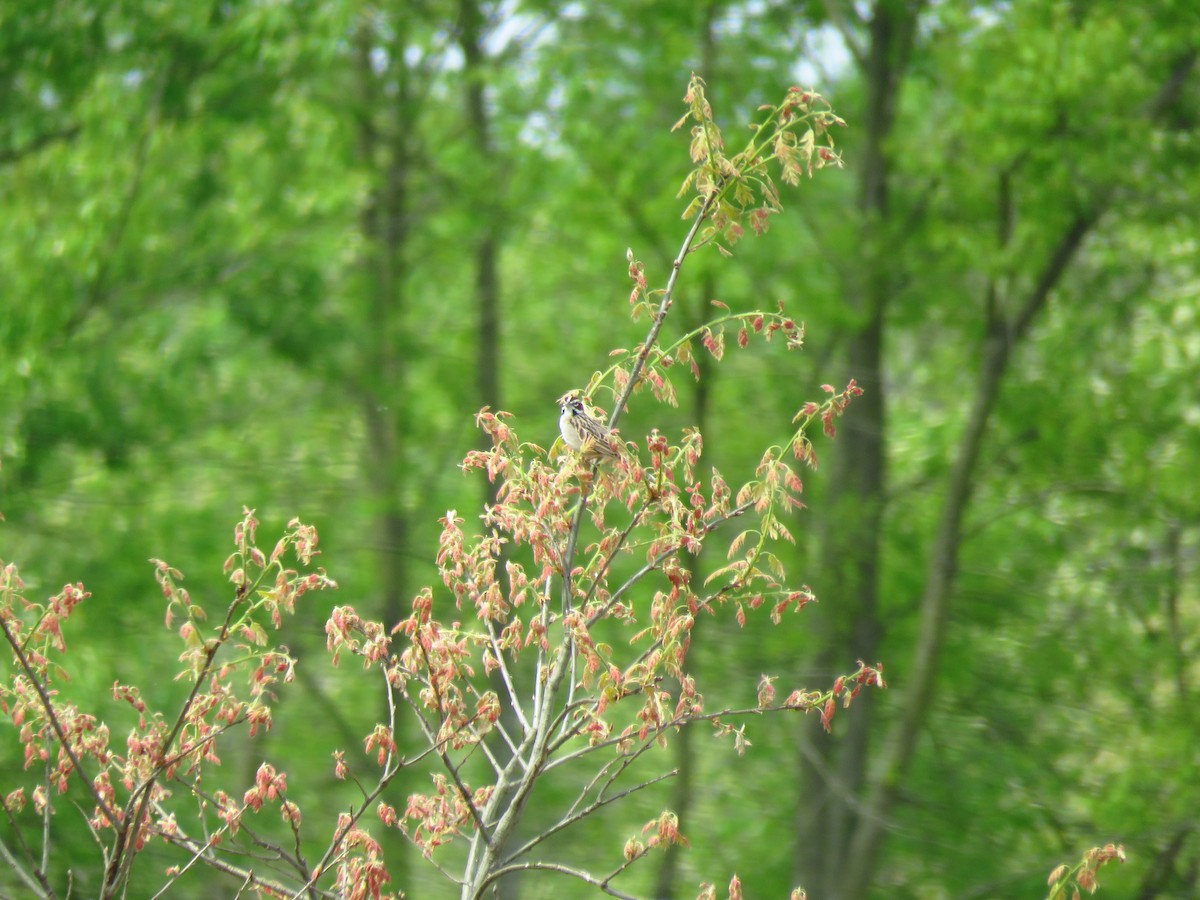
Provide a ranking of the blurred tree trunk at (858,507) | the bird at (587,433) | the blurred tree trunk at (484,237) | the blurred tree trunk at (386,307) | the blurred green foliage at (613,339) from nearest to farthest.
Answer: the bird at (587,433) < the blurred green foliage at (613,339) < the blurred tree trunk at (858,507) < the blurred tree trunk at (386,307) < the blurred tree trunk at (484,237)

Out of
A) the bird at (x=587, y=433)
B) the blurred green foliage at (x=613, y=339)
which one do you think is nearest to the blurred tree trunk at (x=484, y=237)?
the blurred green foliage at (x=613, y=339)

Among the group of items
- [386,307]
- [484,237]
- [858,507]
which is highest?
[484,237]

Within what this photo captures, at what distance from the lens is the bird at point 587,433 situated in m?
3.72

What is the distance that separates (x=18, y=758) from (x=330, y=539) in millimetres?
3919

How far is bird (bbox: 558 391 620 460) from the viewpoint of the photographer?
3719 mm

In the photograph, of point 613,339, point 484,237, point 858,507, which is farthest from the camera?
point 613,339

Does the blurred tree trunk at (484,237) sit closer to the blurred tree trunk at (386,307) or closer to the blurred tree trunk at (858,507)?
the blurred tree trunk at (386,307)

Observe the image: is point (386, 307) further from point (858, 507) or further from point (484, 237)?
point (858, 507)

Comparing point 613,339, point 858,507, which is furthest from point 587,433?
point 613,339

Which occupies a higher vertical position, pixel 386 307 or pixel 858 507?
pixel 386 307

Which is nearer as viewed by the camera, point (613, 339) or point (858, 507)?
point (858, 507)

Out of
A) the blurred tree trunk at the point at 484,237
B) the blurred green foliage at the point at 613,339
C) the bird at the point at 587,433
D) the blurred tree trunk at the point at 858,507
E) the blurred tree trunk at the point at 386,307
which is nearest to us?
the bird at the point at 587,433

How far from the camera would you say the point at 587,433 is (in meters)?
3.80

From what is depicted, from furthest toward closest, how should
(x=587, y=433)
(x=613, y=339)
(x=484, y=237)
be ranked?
(x=613, y=339), (x=484, y=237), (x=587, y=433)
